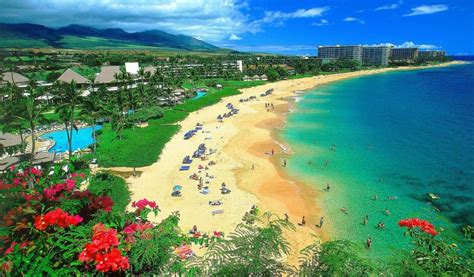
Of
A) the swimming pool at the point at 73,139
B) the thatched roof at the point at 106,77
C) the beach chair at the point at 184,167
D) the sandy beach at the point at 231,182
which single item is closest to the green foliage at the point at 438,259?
the sandy beach at the point at 231,182

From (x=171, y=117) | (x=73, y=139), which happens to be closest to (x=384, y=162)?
(x=171, y=117)

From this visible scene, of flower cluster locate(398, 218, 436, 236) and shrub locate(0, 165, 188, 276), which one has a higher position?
shrub locate(0, 165, 188, 276)

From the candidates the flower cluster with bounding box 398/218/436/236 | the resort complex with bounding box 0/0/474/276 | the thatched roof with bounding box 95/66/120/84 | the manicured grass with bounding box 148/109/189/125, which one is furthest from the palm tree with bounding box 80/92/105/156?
the thatched roof with bounding box 95/66/120/84

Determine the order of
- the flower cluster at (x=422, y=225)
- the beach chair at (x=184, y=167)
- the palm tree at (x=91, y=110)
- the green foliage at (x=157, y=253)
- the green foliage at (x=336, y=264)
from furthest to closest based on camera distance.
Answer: the beach chair at (x=184, y=167)
the palm tree at (x=91, y=110)
the flower cluster at (x=422, y=225)
the green foliage at (x=336, y=264)
the green foliage at (x=157, y=253)

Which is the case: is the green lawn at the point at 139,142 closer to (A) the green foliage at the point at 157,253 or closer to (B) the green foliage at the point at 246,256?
(B) the green foliage at the point at 246,256

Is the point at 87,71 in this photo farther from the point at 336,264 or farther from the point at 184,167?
the point at 336,264

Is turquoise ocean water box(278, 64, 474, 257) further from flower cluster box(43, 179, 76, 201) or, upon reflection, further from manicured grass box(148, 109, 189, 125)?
manicured grass box(148, 109, 189, 125)
